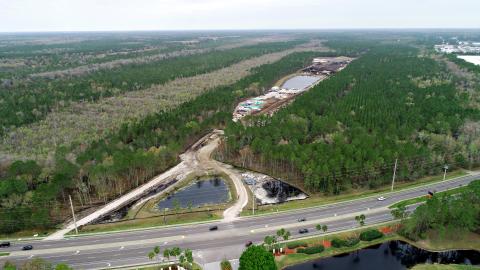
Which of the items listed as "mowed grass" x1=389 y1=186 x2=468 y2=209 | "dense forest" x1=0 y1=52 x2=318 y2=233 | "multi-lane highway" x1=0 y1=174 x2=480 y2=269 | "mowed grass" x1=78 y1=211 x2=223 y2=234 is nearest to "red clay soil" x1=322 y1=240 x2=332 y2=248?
Answer: "multi-lane highway" x1=0 y1=174 x2=480 y2=269

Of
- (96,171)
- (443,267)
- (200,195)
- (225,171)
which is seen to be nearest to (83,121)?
(96,171)

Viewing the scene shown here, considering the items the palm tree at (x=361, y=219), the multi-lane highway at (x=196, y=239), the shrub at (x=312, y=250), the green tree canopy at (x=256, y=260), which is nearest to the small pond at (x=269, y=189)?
the multi-lane highway at (x=196, y=239)

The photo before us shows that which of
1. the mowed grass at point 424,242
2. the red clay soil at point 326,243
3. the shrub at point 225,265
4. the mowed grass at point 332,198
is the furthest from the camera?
the mowed grass at point 332,198

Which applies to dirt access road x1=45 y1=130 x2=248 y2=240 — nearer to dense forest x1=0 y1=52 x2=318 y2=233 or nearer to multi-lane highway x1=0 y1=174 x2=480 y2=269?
dense forest x1=0 y1=52 x2=318 y2=233

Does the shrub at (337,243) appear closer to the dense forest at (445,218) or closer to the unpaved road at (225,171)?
the dense forest at (445,218)

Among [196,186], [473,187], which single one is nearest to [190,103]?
[196,186]

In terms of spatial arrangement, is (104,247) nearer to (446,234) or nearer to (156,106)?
(446,234)

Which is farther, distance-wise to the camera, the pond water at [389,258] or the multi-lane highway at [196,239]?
the multi-lane highway at [196,239]
